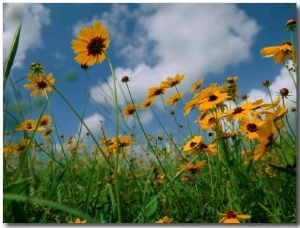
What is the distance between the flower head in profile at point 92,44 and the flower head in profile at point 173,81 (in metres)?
0.31

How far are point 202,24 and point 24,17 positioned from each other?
1.85 ft

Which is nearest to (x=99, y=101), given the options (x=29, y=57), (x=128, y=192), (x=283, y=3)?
(x=29, y=57)

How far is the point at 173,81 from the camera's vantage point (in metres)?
1.21

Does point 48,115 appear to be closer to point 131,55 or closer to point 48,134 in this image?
point 48,134

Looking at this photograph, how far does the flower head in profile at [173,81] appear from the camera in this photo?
47.2 inches

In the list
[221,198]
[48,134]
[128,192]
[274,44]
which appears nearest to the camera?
[221,198]

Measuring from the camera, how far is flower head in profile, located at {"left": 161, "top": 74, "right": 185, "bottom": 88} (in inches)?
47.2

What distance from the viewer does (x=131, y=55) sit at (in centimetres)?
116

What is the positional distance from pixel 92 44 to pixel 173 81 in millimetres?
349

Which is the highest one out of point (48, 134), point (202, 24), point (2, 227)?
point (202, 24)

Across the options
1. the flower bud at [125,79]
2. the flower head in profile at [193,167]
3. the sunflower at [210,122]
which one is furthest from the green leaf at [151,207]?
the flower bud at [125,79]

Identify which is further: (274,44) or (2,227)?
(274,44)

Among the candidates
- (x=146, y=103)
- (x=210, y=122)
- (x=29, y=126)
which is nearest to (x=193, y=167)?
(x=210, y=122)

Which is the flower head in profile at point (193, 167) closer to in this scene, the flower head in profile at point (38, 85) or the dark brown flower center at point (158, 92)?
the dark brown flower center at point (158, 92)
